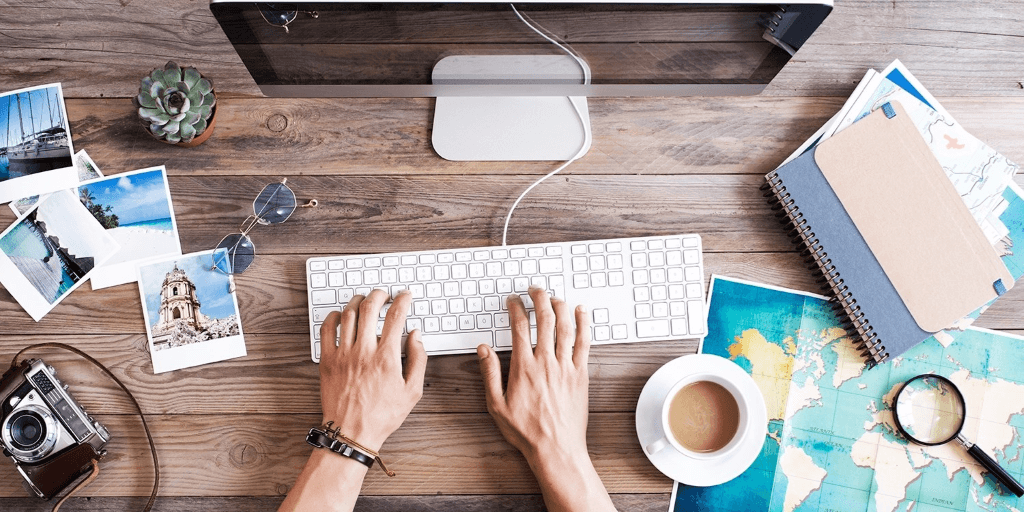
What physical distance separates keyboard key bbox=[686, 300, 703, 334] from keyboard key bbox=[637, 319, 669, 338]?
4 cm

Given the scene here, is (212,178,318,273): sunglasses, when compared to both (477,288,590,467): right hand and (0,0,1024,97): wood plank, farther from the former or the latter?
(477,288,590,467): right hand

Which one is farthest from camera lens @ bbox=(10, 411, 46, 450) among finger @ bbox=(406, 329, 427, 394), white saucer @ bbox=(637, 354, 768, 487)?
white saucer @ bbox=(637, 354, 768, 487)

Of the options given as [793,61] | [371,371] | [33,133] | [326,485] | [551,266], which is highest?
[793,61]

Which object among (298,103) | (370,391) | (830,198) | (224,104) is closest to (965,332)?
(830,198)

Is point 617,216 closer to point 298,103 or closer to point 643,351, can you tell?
point 643,351

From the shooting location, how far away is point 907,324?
3.08 ft

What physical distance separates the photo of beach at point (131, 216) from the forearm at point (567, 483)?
68cm

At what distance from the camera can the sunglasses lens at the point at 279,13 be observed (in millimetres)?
652

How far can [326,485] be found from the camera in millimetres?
871

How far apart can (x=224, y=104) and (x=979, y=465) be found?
135 centimetres

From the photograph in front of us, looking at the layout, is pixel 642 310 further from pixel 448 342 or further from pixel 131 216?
pixel 131 216

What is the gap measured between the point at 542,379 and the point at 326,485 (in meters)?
0.35

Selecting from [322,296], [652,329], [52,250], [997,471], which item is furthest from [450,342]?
[997,471]

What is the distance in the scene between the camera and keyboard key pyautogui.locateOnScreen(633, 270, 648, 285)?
94 centimetres
